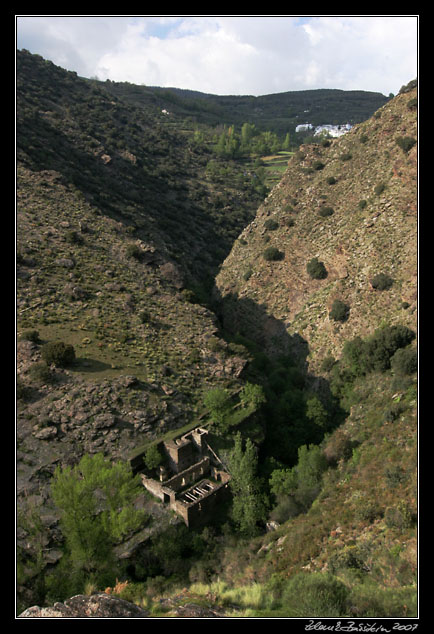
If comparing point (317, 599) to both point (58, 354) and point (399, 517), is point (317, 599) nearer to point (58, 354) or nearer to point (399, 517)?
point (399, 517)

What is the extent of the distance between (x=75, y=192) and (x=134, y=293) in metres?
19.8

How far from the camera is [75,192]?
48.6 metres

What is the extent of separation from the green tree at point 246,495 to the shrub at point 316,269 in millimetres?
24180

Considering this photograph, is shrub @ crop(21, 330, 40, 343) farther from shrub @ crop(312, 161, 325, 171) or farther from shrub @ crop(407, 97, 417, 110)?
shrub @ crop(407, 97, 417, 110)

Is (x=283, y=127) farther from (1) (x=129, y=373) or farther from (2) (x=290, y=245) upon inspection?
(1) (x=129, y=373)

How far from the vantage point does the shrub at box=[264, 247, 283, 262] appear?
4732cm

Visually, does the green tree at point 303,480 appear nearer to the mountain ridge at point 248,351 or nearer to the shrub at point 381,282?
the mountain ridge at point 248,351

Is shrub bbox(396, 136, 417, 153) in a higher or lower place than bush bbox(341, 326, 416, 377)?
higher

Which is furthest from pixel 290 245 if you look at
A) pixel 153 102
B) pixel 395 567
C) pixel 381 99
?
pixel 381 99

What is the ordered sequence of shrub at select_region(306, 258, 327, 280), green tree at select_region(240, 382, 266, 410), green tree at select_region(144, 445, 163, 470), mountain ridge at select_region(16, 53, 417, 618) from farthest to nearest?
shrub at select_region(306, 258, 327, 280) < green tree at select_region(240, 382, 266, 410) < green tree at select_region(144, 445, 163, 470) < mountain ridge at select_region(16, 53, 417, 618)

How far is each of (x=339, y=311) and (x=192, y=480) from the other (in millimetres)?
20718

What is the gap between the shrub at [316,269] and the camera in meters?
41.2

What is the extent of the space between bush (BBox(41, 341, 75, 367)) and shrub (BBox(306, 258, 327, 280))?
2667 centimetres

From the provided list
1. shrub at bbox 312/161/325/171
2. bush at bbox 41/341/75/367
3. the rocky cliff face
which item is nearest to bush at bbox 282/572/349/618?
bush at bbox 41/341/75/367
